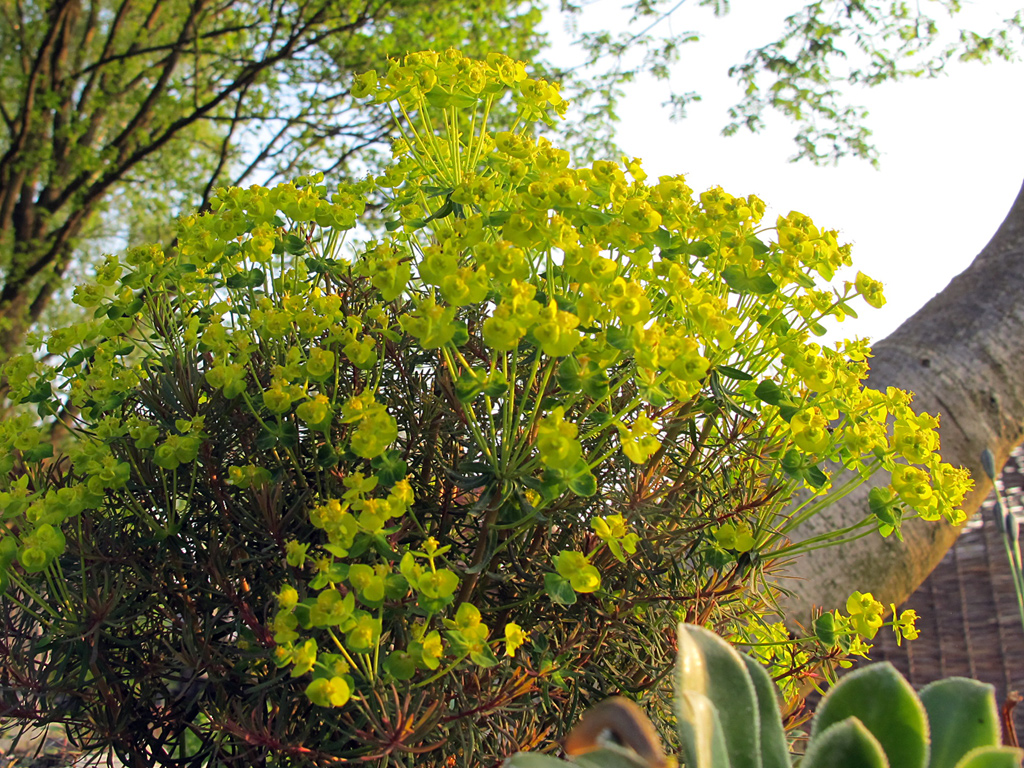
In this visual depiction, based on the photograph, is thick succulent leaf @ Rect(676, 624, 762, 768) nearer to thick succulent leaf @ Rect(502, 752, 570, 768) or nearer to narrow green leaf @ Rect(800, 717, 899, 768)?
narrow green leaf @ Rect(800, 717, 899, 768)

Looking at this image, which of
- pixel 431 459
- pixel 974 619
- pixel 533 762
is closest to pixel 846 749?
pixel 533 762

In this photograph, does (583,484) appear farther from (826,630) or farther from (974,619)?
(974,619)

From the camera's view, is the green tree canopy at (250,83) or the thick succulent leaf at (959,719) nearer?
the thick succulent leaf at (959,719)

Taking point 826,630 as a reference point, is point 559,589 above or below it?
above

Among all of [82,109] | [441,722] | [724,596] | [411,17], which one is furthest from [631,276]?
[82,109]

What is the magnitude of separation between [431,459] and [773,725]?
1.38ft

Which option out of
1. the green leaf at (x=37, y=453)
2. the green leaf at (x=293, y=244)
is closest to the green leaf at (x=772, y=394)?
the green leaf at (x=293, y=244)

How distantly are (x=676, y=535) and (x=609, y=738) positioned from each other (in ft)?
0.96

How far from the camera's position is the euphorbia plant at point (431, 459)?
0.65 m

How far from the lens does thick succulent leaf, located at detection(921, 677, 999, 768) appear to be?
622mm

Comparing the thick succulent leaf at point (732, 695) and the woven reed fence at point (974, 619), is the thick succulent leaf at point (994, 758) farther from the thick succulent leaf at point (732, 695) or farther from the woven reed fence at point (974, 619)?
the woven reed fence at point (974, 619)

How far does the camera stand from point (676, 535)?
31.6 inches

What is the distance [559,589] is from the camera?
0.65 meters

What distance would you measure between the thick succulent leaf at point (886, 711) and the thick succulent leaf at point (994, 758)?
65 millimetres
